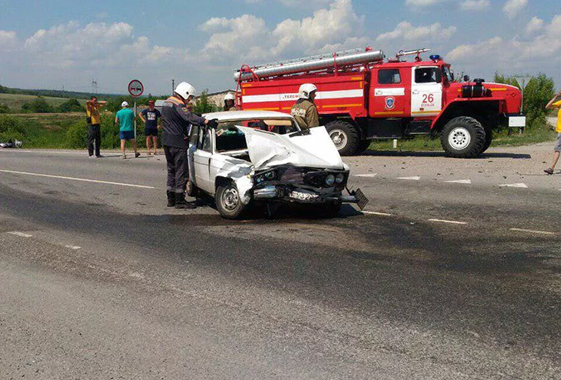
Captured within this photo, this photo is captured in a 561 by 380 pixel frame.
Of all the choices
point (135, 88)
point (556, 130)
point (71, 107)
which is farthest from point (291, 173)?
point (71, 107)

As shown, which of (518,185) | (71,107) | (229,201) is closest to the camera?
(229,201)

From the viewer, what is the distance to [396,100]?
57.0ft

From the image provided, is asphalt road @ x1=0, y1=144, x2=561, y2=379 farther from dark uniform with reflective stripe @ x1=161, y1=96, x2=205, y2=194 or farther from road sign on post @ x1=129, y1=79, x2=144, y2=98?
road sign on post @ x1=129, y1=79, x2=144, y2=98

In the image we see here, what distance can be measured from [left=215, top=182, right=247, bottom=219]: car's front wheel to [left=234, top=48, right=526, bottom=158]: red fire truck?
9866 mm

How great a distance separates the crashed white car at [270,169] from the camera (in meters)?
8.02

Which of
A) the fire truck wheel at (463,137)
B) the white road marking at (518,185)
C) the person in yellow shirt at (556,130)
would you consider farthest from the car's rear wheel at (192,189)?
the fire truck wheel at (463,137)

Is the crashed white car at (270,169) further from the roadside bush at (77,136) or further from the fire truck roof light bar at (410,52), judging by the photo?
the roadside bush at (77,136)

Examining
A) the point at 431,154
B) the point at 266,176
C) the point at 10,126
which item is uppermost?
the point at 10,126

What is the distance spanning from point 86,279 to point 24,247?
187 cm

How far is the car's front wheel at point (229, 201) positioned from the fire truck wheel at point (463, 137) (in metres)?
9.85

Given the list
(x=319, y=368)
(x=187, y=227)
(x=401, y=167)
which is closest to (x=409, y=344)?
(x=319, y=368)

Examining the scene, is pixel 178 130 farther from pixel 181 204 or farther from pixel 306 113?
pixel 306 113

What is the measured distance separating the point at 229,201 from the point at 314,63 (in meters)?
10.9

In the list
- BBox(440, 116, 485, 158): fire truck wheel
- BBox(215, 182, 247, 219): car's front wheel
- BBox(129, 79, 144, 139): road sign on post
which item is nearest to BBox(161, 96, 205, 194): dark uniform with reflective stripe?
BBox(215, 182, 247, 219): car's front wheel
